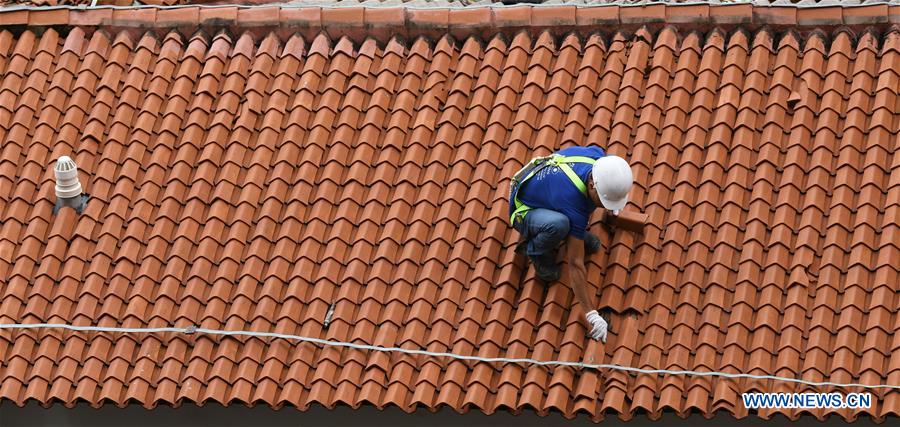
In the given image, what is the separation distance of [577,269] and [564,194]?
2.02 ft

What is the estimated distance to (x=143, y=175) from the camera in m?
17.1

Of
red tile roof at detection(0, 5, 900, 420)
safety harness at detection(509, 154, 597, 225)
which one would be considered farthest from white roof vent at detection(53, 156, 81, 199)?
safety harness at detection(509, 154, 597, 225)

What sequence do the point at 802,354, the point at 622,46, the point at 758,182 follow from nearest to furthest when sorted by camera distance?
the point at 802,354 → the point at 758,182 → the point at 622,46

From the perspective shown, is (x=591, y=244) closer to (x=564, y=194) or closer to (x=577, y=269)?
(x=577, y=269)

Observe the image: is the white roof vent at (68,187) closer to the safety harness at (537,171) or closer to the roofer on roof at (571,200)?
the safety harness at (537,171)

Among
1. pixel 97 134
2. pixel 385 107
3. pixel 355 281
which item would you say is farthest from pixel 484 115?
pixel 97 134

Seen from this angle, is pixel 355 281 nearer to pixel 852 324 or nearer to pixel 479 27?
pixel 479 27

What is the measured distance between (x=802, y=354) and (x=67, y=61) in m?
7.41

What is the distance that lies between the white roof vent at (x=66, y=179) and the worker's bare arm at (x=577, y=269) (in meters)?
4.45

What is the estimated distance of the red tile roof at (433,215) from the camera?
50.7 feet

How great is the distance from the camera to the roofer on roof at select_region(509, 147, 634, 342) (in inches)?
600

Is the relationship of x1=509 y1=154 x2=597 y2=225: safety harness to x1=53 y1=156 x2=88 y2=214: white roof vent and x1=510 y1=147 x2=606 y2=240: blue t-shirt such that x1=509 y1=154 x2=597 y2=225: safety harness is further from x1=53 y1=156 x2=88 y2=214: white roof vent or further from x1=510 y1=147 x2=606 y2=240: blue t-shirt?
x1=53 y1=156 x2=88 y2=214: white roof vent

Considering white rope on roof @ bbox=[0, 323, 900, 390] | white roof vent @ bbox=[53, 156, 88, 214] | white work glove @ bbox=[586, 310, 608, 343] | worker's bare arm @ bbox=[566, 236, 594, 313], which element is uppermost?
white roof vent @ bbox=[53, 156, 88, 214]

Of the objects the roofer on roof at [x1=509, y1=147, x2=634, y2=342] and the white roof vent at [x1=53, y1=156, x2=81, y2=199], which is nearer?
the roofer on roof at [x1=509, y1=147, x2=634, y2=342]
